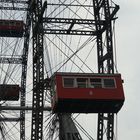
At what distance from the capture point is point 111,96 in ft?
136

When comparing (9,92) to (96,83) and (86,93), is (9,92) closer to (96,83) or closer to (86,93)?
(96,83)

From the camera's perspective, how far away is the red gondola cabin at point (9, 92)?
6594 cm

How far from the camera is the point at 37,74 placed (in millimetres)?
45625

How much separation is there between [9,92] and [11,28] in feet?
26.4

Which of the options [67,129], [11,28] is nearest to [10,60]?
[11,28]

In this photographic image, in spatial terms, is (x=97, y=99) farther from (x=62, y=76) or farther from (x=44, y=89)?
(x=44, y=89)

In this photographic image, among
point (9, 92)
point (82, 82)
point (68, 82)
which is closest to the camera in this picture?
point (68, 82)

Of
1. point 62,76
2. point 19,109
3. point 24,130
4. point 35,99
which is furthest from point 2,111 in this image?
point 62,76

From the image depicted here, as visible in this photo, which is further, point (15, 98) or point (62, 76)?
point (15, 98)

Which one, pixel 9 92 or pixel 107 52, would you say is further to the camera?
pixel 9 92

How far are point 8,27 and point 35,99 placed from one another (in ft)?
84.0

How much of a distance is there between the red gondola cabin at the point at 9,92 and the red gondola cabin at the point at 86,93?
79.4 ft

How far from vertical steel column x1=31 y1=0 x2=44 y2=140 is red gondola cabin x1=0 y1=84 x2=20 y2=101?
19800 millimetres

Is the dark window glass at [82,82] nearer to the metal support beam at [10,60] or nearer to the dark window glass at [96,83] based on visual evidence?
the dark window glass at [96,83]
